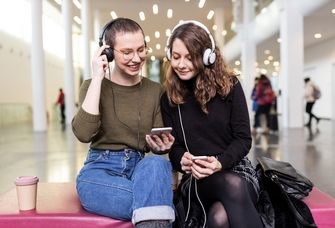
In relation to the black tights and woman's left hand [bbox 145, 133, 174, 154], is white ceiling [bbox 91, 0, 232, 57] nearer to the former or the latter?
woman's left hand [bbox 145, 133, 174, 154]

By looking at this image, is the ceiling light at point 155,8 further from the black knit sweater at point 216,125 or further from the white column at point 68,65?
the black knit sweater at point 216,125

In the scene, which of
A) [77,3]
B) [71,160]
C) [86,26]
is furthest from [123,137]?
[77,3]

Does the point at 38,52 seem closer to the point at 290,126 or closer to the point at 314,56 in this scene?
the point at 290,126

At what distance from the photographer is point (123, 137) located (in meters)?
2.31

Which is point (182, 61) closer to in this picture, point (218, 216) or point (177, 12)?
point (218, 216)

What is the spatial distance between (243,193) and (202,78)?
745 mm

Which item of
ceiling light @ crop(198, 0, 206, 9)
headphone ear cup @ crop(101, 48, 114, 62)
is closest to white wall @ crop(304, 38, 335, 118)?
ceiling light @ crop(198, 0, 206, 9)

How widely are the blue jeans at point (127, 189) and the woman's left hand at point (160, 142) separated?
0.47 feet

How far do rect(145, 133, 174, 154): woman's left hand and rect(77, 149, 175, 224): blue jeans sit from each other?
0.47 ft

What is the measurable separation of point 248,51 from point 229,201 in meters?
17.2

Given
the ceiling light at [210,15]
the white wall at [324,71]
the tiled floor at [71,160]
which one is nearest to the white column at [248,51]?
the ceiling light at [210,15]

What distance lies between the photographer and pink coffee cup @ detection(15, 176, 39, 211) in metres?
2.18

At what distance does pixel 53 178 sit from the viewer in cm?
484

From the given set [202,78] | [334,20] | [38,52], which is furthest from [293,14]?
[202,78]
